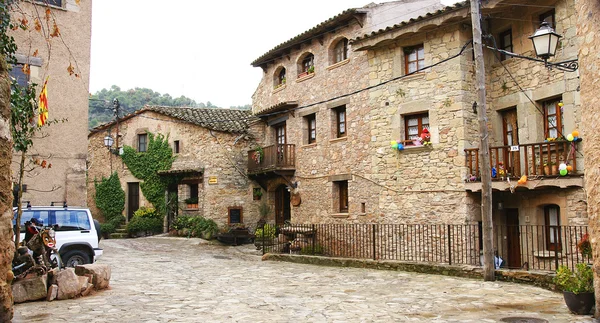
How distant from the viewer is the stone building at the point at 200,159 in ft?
70.7

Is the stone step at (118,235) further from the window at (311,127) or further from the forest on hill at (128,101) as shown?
the forest on hill at (128,101)

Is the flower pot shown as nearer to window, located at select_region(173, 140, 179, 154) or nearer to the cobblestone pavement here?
the cobblestone pavement

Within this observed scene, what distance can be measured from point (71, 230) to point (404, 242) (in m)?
8.38

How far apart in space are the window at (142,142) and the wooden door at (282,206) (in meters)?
7.41

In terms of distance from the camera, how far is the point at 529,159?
1331cm

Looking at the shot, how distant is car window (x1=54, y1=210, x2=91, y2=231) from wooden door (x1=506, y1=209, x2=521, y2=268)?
11001 millimetres

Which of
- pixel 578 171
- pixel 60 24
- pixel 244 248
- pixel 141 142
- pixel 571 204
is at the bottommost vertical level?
pixel 244 248

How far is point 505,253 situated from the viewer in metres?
13.9

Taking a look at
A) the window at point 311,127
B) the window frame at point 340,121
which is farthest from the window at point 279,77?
the window frame at point 340,121

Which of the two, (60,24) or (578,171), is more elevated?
(60,24)

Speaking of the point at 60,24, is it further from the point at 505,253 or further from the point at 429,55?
the point at 505,253

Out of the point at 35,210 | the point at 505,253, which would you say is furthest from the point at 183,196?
the point at 505,253

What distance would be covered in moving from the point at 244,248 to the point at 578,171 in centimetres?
1186

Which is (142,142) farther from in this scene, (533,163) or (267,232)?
(533,163)
